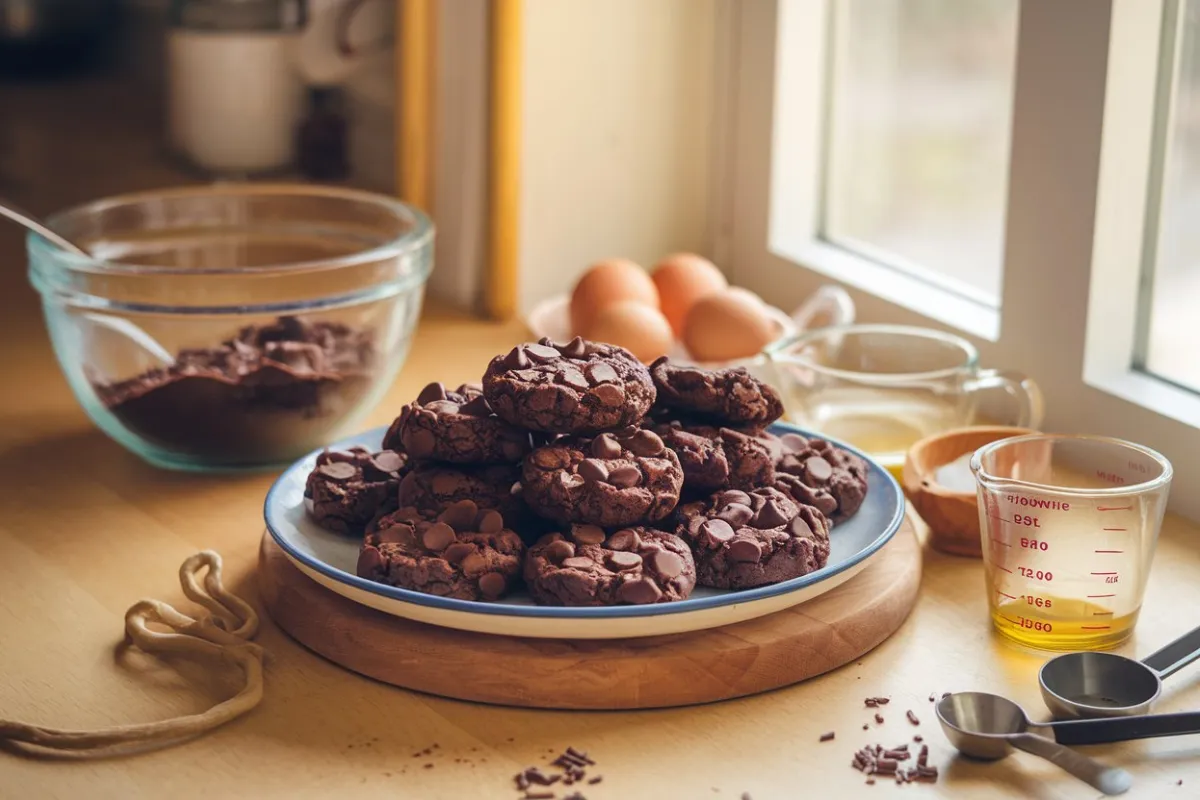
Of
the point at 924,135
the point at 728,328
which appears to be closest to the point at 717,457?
the point at 728,328

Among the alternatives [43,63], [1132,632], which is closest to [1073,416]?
[1132,632]

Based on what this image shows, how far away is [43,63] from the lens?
3.25m

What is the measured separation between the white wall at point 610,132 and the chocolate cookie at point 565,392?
0.86 meters

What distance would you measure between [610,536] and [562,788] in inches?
7.8

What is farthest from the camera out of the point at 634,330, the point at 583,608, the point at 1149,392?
the point at 634,330

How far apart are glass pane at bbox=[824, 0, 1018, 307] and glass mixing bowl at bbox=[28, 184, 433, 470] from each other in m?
0.62

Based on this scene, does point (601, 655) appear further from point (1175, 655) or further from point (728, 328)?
point (728, 328)

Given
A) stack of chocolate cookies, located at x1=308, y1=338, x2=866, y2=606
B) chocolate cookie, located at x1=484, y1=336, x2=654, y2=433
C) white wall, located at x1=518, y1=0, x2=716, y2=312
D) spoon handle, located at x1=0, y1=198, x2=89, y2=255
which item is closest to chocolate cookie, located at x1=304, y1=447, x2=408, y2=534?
stack of chocolate cookies, located at x1=308, y1=338, x2=866, y2=606

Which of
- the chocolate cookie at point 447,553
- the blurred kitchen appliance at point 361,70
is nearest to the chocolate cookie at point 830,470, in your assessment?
the chocolate cookie at point 447,553

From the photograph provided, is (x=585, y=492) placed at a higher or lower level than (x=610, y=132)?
lower

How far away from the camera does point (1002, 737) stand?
2.91 feet

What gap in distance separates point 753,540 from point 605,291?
0.67 m

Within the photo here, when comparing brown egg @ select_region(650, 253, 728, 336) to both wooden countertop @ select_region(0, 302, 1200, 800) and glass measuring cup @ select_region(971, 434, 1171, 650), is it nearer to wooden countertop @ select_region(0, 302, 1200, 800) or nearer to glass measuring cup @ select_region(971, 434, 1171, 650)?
wooden countertop @ select_region(0, 302, 1200, 800)

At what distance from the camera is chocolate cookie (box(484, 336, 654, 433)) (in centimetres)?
102
